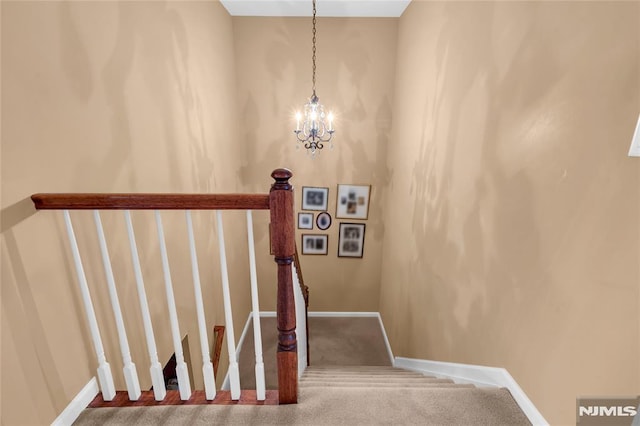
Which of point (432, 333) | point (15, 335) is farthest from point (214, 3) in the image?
point (432, 333)

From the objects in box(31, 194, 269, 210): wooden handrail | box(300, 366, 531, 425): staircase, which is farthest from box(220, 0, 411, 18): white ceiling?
box(300, 366, 531, 425): staircase

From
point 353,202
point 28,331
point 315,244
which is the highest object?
point 28,331

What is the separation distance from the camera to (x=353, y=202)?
4836 mm

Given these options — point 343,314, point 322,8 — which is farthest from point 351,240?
point 322,8

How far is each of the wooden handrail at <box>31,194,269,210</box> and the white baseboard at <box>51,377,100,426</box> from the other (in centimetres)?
85

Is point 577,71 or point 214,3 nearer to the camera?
point 577,71

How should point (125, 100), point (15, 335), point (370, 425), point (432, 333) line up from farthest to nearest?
point (432, 333) < point (125, 100) < point (370, 425) < point (15, 335)

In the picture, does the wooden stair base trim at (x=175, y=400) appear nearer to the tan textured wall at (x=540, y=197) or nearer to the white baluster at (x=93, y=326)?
the white baluster at (x=93, y=326)

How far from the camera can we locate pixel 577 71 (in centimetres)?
118

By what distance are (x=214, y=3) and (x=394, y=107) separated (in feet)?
8.02

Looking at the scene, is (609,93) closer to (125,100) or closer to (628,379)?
(628,379)

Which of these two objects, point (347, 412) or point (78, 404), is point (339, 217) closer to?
point (347, 412)

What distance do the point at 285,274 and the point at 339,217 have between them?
143 inches

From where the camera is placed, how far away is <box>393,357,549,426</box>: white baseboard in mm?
1452
